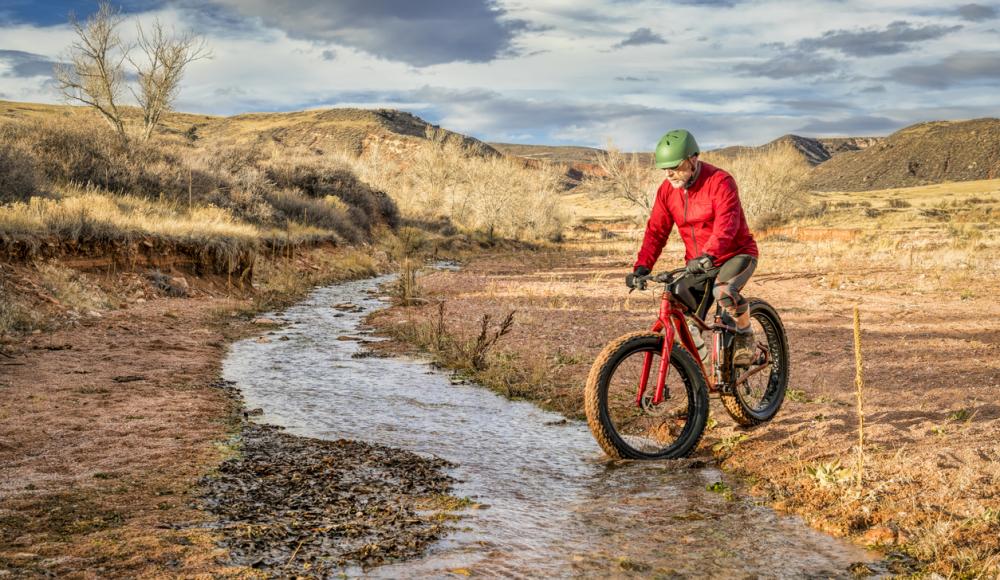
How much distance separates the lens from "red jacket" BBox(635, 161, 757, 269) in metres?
5.84

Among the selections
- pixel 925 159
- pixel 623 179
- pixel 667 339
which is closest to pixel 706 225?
pixel 667 339

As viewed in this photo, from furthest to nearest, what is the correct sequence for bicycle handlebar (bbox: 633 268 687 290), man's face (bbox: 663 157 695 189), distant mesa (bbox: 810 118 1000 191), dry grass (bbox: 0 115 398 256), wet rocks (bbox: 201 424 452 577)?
distant mesa (bbox: 810 118 1000 191) < dry grass (bbox: 0 115 398 256) < bicycle handlebar (bbox: 633 268 687 290) < man's face (bbox: 663 157 695 189) < wet rocks (bbox: 201 424 452 577)

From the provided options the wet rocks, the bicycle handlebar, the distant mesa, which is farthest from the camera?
the distant mesa

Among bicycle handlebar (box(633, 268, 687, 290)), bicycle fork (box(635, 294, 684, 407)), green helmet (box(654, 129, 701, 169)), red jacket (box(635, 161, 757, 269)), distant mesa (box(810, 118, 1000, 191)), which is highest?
distant mesa (box(810, 118, 1000, 191))

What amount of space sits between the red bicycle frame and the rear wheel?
0.47 m

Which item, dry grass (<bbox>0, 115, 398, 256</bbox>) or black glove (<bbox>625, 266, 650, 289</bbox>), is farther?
dry grass (<bbox>0, 115, 398, 256</bbox>)

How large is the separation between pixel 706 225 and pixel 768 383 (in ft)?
6.39

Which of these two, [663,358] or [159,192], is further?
[159,192]

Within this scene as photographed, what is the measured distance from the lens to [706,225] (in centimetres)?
608

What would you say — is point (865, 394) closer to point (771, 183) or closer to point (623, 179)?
point (623, 179)

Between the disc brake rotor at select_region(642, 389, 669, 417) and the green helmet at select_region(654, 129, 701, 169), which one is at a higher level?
the green helmet at select_region(654, 129, 701, 169)

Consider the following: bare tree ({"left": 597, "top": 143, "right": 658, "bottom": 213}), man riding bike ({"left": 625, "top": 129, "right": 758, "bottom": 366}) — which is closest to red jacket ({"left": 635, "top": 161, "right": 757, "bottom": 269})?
→ man riding bike ({"left": 625, "top": 129, "right": 758, "bottom": 366})

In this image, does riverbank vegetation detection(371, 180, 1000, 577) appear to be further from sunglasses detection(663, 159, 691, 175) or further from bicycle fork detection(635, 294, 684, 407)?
sunglasses detection(663, 159, 691, 175)

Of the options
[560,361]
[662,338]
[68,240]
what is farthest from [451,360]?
[68,240]
